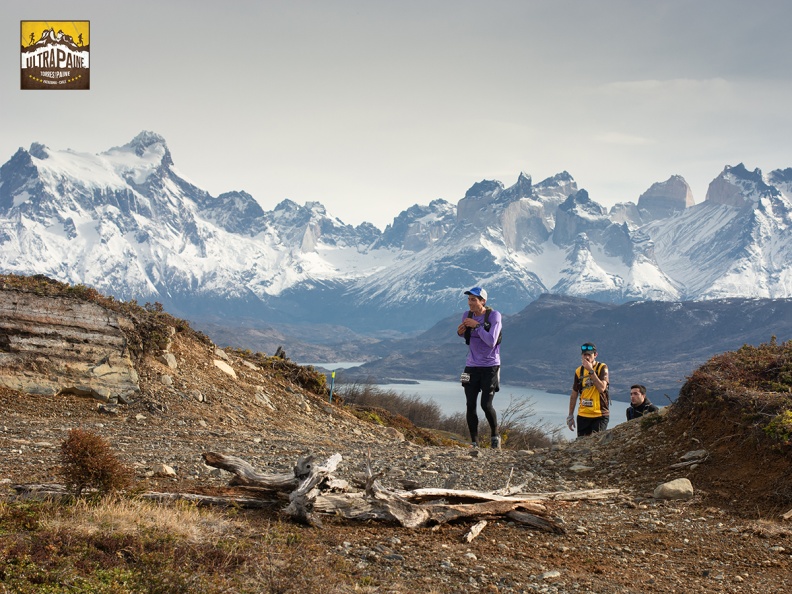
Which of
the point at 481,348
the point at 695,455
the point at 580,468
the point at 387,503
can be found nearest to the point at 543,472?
the point at 580,468

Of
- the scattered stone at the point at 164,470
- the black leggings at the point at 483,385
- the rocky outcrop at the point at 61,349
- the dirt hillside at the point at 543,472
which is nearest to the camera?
the dirt hillside at the point at 543,472

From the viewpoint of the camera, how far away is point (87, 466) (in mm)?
7590

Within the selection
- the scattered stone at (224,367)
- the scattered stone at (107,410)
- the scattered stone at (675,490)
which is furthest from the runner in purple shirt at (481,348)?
the scattered stone at (224,367)

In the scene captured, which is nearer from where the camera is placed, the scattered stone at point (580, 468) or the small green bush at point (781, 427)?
the small green bush at point (781, 427)

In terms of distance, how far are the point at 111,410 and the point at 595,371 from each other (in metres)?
9.12

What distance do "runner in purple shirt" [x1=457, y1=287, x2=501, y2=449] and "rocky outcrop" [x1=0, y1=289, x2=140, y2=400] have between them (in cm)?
689

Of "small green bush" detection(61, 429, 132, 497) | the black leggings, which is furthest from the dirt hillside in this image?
the black leggings

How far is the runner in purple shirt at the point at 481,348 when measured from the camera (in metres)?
14.1

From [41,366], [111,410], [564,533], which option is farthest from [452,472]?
[41,366]

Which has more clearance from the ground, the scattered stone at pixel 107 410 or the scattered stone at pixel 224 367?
the scattered stone at pixel 224 367

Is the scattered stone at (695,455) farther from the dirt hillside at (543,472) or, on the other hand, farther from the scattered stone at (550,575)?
the scattered stone at (550,575)

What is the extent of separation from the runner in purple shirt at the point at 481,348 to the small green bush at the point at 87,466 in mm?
7564

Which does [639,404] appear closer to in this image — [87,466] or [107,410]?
[107,410]

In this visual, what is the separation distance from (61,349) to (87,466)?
379 inches
